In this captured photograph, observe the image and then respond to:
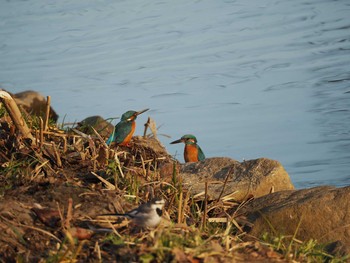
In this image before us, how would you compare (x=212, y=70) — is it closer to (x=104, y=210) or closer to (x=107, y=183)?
(x=107, y=183)

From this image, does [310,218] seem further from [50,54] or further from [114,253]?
[50,54]

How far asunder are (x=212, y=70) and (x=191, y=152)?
3272mm

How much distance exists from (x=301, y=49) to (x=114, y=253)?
30.4 ft

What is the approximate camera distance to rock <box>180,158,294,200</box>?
21.7 ft

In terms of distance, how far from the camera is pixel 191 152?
9430 millimetres

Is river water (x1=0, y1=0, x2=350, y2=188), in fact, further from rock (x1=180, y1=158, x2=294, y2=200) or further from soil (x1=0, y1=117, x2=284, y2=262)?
soil (x1=0, y1=117, x2=284, y2=262)

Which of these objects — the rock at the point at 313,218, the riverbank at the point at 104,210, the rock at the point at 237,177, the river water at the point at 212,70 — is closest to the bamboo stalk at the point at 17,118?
the riverbank at the point at 104,210

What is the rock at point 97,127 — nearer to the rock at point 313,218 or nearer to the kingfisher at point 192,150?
the kingfisher at point 192,150

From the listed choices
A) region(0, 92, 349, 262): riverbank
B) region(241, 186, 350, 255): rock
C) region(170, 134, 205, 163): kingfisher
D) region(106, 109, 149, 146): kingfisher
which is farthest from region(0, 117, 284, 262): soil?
region(170, 134, 205, 163): kingfisher

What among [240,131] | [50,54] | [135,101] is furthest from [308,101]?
[50,54]

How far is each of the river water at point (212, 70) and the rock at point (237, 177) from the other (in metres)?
1.73

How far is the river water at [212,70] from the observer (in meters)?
10.2

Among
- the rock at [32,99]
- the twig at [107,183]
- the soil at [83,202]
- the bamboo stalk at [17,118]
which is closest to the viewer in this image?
the soil at [83,202]

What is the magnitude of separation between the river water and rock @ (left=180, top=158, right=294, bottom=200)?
1732 millimetres
